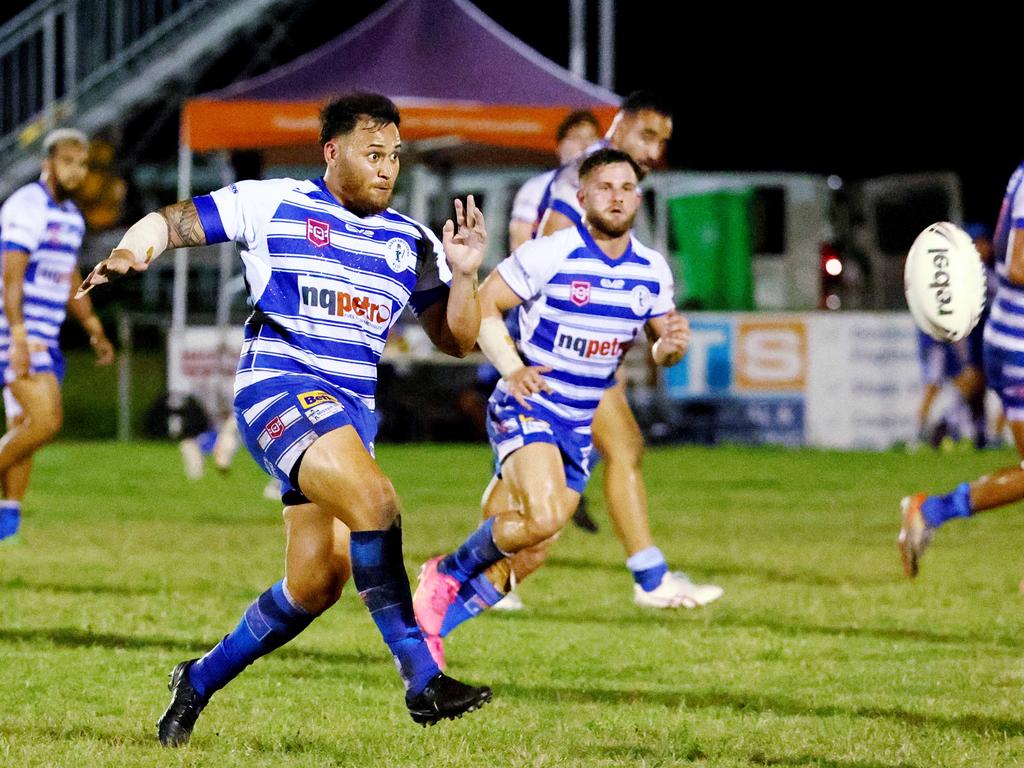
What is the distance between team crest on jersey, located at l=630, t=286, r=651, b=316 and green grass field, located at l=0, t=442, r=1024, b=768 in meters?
1.30

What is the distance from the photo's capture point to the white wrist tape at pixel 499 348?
263 inches

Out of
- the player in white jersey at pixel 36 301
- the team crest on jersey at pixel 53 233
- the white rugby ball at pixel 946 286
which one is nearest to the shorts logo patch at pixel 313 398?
the white rugby ball at pixel 946 286

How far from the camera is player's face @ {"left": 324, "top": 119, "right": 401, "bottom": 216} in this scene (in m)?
5.26

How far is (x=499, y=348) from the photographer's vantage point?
6.76 metres

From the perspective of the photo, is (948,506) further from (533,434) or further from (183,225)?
(183,225)

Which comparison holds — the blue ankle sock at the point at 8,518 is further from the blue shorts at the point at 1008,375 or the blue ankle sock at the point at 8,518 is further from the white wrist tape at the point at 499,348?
the blue shorts at the point at 1008,375

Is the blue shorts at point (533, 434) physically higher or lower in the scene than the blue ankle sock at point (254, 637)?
higher

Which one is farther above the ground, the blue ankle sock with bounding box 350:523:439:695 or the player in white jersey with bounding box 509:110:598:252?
the player in white jersey with bounding box 509:110:598:252

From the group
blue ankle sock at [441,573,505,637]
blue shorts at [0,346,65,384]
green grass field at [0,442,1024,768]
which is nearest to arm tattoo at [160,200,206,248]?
green grass field at [0,442,1024,768]

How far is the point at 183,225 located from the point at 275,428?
627mm

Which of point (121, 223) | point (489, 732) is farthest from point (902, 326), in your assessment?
point (121, 223)

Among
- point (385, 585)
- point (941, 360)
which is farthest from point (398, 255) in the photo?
point (941, 360)

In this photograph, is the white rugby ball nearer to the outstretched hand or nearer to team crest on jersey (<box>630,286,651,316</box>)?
team crest on jersey (<box>630,286,651,316</box>)

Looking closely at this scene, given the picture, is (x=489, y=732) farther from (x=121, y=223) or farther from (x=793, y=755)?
(x=121, y=223)
